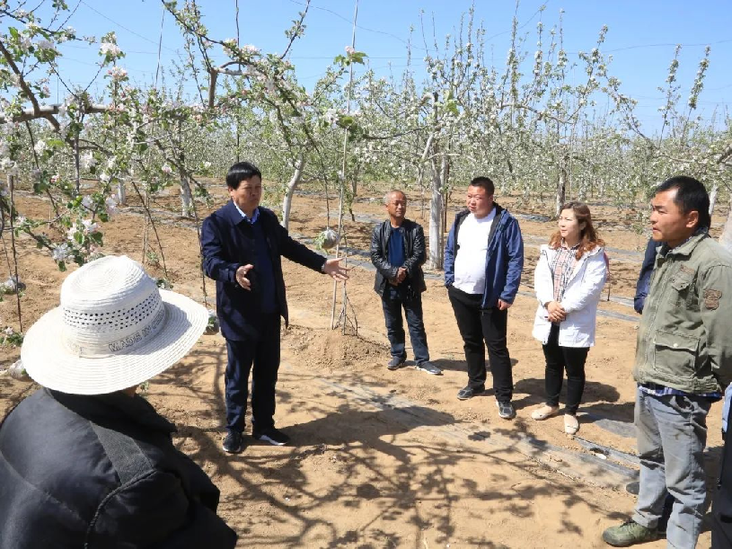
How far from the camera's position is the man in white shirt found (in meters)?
3.80

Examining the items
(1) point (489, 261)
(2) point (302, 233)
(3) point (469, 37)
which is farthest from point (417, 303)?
(2) point (302, 233)

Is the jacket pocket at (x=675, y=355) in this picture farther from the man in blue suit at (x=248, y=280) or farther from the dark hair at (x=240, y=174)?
the dark hair at (x=240, y=174)

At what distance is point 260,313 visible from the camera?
3.21 metres

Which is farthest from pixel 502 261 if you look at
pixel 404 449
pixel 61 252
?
pixel 61 252

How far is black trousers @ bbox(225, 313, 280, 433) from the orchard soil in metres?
0.24

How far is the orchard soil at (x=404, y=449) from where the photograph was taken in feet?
9.05

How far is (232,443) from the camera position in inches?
132

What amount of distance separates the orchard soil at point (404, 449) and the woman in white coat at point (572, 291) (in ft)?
1.81

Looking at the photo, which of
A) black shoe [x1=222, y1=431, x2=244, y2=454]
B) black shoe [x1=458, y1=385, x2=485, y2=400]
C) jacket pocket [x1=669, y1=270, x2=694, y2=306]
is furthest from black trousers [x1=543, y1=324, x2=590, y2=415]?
black shoe [x1=222, y1=431, x2=244, y2=454]

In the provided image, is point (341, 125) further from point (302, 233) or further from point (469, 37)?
point (302, 233)

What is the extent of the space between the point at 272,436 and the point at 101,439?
2514 millimetres

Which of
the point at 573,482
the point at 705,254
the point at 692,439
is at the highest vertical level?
the point at 705,254

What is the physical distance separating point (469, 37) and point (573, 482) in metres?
7.80

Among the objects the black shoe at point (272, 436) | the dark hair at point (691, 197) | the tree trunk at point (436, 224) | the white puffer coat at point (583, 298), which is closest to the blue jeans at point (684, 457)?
the dark hair at point (691, 197)
